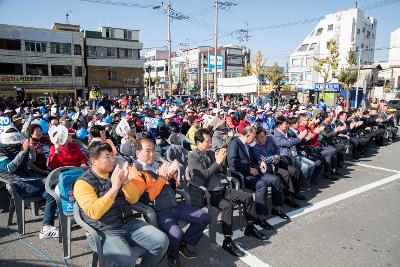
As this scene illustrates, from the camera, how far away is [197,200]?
423 cm

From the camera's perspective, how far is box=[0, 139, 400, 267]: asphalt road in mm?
3658

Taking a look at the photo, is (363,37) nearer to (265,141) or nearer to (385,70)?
(385,70)

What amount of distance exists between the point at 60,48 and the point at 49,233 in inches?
1663

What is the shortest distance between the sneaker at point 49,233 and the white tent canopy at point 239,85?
55.0 feet

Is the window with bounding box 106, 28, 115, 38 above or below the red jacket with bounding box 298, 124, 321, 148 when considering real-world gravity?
above

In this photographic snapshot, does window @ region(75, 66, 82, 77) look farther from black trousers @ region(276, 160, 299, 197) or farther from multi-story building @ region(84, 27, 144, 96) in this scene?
black trousers @ region(276, 160, 299, 197)

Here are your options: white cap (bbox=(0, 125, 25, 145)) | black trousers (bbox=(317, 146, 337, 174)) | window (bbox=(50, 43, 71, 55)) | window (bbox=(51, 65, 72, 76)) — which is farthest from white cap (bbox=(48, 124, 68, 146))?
window (bbox=(50, 43, 71, 55))

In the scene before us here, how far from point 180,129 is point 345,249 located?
6.43 meters

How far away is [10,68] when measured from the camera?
120 feet

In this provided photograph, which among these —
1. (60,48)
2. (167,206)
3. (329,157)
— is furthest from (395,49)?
(167,206)

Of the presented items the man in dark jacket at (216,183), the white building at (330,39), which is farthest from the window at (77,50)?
the man in dark jacket at (216,183)

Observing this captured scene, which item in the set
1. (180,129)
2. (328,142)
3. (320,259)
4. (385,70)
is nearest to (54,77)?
(180,129)

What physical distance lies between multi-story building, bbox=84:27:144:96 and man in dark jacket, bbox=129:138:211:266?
43500 millimetres

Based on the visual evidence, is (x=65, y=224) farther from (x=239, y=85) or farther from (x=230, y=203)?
(x=239, y=85)
